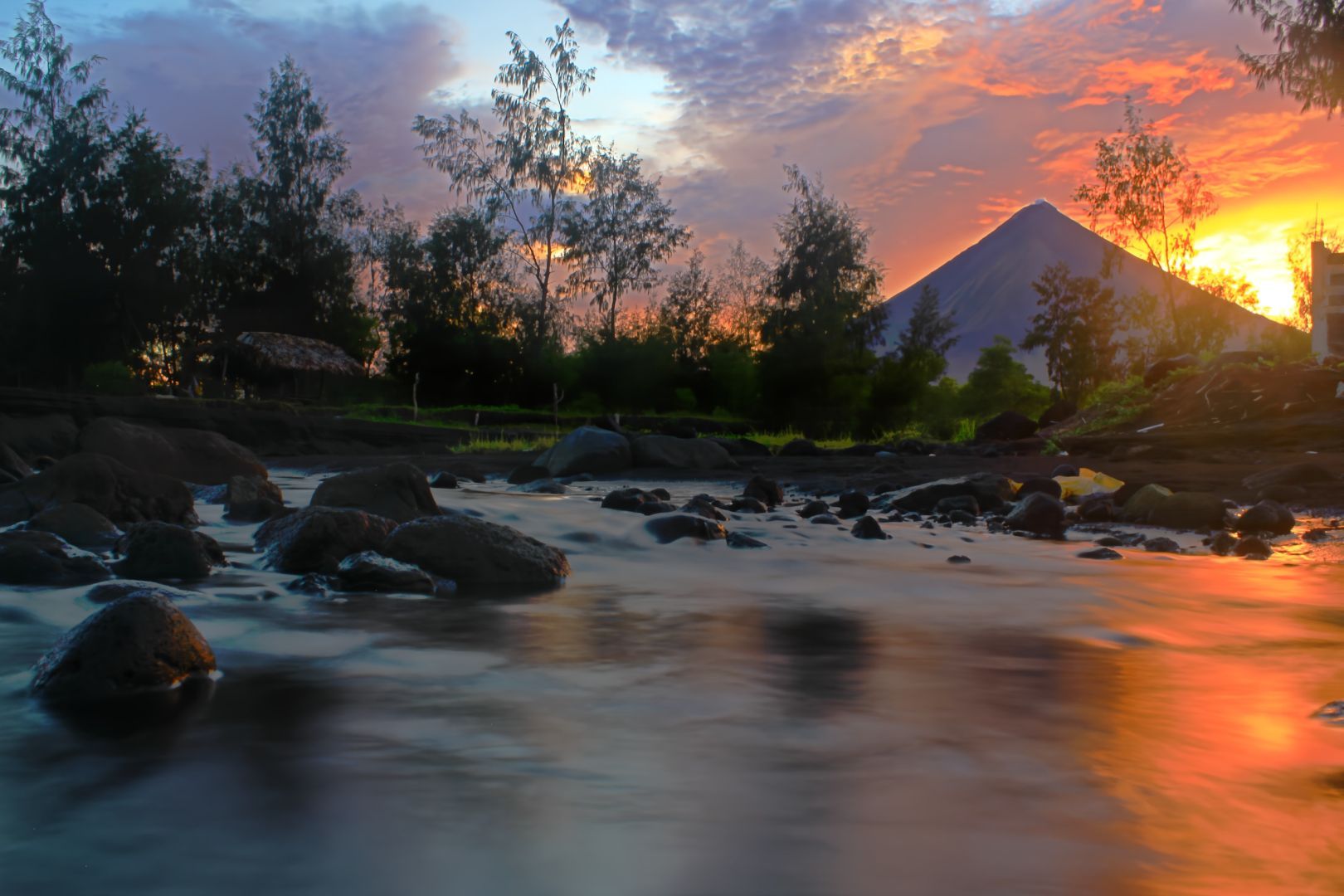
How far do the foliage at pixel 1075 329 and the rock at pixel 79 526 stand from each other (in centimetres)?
3802

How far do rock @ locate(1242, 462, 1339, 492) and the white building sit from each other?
44.4 feet

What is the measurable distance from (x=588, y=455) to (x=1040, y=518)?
7.57 metres

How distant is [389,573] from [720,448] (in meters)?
11.4

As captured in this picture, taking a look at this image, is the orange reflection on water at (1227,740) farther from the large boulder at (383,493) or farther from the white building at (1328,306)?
the white building at (1328,306)

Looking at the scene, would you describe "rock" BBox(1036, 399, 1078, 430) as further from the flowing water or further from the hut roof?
the hut roof

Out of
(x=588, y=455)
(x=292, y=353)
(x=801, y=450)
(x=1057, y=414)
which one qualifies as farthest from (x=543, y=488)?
(x=292, y=353)

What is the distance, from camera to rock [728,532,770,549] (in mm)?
6352

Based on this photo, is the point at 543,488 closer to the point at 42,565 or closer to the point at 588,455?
the point at 588,455

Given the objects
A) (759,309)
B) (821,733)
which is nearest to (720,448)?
(821,733)

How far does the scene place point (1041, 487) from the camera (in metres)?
9.39

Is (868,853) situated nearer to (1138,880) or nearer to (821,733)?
(1138,880)

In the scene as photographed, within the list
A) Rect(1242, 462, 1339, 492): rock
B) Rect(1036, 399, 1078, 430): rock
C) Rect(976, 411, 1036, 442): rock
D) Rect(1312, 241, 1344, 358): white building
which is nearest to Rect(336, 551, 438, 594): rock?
Rect(1242, 462, 1339, 492): rock

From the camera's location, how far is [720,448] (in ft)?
50.9

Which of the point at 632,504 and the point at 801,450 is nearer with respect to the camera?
the point at 632,504
